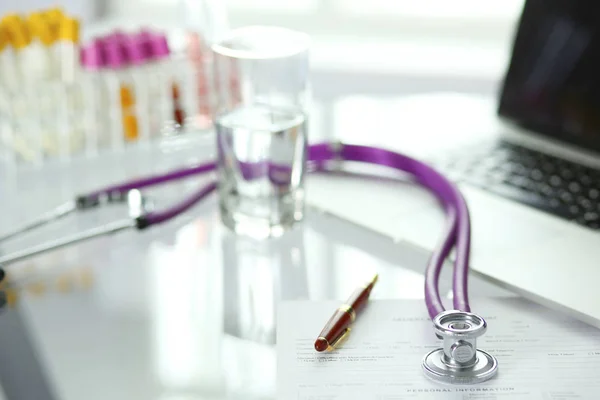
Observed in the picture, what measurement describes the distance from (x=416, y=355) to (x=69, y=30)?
23.4 inches

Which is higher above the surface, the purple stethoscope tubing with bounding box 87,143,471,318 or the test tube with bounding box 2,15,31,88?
the test tube with bounding box 2,15,31,88

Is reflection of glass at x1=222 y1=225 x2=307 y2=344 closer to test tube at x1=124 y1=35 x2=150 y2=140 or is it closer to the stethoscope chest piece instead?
the stethoscope chest piece

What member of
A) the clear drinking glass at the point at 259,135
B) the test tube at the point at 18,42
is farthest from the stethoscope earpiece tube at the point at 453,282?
the test tube at the point at 18,42

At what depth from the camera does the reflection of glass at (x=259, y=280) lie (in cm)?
70

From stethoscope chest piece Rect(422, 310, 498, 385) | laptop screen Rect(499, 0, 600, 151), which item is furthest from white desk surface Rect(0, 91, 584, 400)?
laptop screen Rect(499, 0, 600, 151)

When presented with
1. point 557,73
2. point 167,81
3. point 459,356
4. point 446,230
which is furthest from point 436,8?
point 459,356

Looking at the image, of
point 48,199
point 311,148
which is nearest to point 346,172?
point 311,148

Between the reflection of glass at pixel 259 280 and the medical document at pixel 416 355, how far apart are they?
2 cm

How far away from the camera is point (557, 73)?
3.54 feet

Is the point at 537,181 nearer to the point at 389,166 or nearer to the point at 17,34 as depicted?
the point at 389,166

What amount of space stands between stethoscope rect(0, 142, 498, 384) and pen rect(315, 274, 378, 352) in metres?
0.05

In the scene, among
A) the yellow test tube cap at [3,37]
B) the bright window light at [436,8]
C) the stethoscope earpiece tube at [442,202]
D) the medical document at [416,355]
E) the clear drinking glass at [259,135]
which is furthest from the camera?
the bright window light at [436,8]

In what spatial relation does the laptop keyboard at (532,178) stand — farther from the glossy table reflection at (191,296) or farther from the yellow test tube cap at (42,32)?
the yellow test tube cap at (42,32)

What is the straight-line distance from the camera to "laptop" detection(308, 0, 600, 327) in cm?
77
